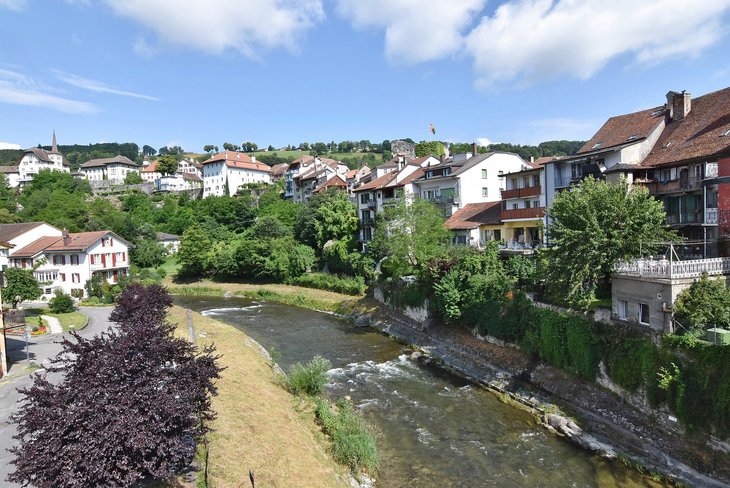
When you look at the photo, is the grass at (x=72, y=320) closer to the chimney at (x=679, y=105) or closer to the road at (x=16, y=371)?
the road at (x=16, y=371)

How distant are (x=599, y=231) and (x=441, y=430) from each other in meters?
12.4

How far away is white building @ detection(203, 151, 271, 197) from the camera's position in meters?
118

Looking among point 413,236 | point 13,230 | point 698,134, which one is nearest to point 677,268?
point 698,134

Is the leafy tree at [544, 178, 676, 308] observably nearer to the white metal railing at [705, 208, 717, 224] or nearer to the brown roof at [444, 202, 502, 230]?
the white metal railing at [705, 208, 717, 224]

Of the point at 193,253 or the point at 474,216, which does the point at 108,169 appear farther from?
the point at 474,216

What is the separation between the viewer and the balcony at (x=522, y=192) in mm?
37625

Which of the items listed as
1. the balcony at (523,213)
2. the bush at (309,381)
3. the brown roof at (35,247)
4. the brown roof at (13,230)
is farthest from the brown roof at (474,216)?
the brown roof at (13,230)

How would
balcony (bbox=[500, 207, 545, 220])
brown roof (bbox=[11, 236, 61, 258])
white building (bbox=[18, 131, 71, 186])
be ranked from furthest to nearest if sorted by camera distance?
white building (bbox=[18, 131, 71, 186]), brown roof (bbox=[11, 236, 61, 258]), balcony (bbox=[500, 207, 545, 220])

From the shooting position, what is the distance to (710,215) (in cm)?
2497

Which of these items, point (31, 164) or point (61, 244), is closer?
point (61, 244)

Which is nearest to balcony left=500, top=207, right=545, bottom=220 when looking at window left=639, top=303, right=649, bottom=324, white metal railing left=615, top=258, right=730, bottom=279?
white metal railing left=615, top=258, right=730, bottom=279

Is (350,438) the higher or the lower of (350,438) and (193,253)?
the lower

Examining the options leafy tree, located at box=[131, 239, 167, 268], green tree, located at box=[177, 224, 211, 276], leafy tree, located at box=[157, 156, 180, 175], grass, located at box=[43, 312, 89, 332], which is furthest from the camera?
leafy tree, located at box=[157, 156, 180, 175]

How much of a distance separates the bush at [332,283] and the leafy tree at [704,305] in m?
32.4
